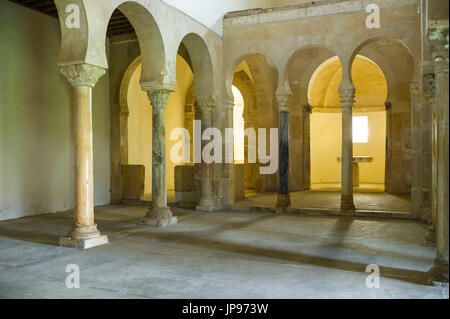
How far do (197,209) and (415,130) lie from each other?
529 centimetres

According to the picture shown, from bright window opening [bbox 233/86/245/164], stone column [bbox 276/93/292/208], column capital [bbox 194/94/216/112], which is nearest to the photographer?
stone column [bbox 276/93/292/208]

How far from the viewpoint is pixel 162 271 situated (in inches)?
198

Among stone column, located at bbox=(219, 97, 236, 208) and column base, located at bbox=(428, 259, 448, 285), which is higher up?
stone column, located at bbox=(219, 97, 236, 208)

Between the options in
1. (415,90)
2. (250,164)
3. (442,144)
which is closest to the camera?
(442,144)

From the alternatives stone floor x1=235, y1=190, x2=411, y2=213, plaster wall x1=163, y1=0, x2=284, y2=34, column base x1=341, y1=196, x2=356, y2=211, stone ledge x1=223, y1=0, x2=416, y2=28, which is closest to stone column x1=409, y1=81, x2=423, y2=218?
stone floor x1=235, y1=190, x2=411, y2=213

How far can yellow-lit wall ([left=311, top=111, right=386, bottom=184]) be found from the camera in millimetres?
16844

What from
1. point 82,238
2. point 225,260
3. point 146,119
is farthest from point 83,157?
point 146,119

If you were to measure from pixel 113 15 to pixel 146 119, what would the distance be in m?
4.59

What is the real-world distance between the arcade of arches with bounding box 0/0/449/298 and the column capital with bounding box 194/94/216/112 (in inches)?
1.0

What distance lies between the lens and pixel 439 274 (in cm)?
439

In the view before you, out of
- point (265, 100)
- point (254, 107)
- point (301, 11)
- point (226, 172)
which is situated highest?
point (301, 11)

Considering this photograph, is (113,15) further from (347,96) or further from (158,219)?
(347,96)

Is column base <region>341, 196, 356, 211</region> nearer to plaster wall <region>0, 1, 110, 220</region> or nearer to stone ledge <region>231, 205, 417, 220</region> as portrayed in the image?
stone ledge <region>231, 205, 417, 220</region>

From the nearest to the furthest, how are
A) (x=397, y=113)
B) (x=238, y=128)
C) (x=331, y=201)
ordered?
(x=331, y=201) < (x=397, y=113) < (x=238, y=128)
